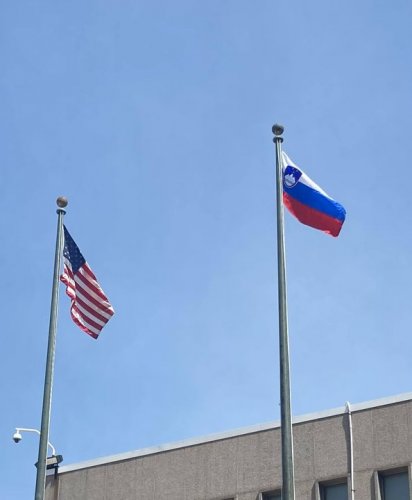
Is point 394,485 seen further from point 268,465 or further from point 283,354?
point 283,354

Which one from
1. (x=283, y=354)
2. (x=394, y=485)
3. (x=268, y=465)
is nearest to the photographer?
(x=283, y=354)

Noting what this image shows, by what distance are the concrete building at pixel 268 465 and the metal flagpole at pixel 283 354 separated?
5825 mm

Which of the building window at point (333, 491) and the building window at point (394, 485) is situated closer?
the building window at point (394, 485)

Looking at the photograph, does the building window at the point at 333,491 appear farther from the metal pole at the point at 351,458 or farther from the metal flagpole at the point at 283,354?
the metal flagpole at the point at 283,354

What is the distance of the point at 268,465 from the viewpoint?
27844mm

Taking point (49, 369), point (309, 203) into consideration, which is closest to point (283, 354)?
point (309, 203)

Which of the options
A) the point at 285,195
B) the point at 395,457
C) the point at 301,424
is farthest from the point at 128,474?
the point at 285,195

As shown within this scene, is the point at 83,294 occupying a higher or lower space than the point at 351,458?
higher

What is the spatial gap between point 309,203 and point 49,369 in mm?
6413

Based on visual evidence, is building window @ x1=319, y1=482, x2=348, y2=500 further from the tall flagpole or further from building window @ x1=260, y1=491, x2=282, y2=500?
the tall flagpole

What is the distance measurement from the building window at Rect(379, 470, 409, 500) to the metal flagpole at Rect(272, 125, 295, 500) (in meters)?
5.91

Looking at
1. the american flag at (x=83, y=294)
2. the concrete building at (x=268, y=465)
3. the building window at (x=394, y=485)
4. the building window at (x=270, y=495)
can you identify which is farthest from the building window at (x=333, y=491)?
the american flag at (x=83, y=294)

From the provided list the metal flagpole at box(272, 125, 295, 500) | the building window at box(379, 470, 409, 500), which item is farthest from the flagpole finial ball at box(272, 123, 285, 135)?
the building window at box(379, 470, 409, 500)

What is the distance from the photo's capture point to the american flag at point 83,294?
86.6ft
